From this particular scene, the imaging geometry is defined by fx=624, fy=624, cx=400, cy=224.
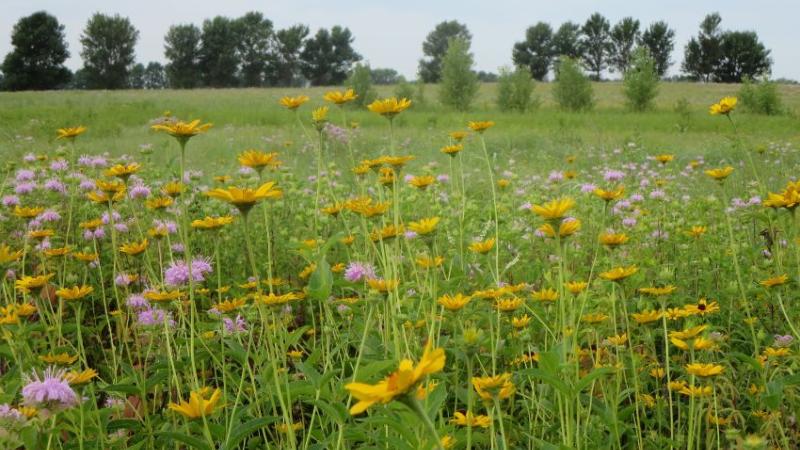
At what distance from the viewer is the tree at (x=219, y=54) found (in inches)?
1805

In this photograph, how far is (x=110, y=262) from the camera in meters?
2.42

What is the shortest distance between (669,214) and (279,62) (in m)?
48.3

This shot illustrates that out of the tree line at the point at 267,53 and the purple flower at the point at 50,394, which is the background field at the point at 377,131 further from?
the tree line at the point at 267,53

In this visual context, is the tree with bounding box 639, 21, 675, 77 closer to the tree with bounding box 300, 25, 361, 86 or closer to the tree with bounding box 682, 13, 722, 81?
the tree with bounding box 682, 13, 722, 81

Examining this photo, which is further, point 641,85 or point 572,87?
point 572,87

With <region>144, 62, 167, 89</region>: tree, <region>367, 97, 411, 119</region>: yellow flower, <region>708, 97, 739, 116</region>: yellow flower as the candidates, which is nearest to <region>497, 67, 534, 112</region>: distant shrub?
<region>708, 97, 739, 116</region>: yellow flower

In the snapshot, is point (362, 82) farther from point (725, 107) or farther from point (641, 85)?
point (725, 107)

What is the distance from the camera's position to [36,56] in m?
37.7

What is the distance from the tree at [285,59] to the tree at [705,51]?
28687 millimetres

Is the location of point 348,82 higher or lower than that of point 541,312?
higher

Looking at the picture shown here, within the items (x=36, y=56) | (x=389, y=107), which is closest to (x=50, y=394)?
(x=389, y=107)

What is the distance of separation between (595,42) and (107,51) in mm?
36835

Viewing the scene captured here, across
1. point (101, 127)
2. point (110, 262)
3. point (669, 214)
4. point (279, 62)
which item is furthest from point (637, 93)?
point (279, 62)

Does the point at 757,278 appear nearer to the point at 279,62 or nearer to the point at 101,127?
the point at 101,127
